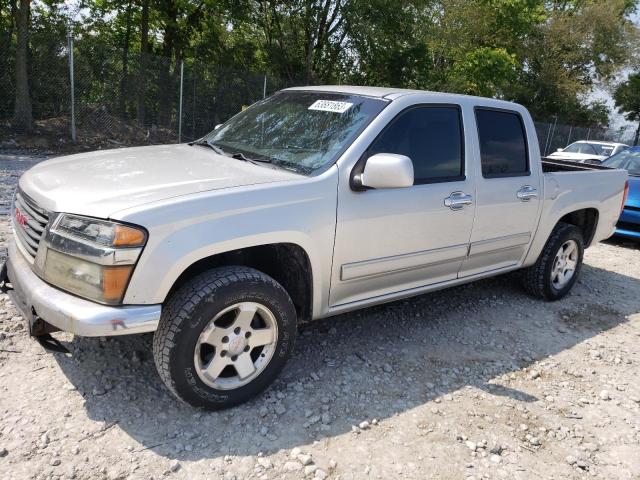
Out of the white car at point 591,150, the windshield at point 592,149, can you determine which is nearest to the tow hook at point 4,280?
the white car at point 591,150

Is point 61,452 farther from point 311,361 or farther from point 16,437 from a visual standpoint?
point 311,361

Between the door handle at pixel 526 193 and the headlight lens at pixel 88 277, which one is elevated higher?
the door handle at pixel 526 193

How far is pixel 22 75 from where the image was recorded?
1206 cm

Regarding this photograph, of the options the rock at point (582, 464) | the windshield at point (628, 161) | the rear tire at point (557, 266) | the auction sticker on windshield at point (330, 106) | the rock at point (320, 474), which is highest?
the auction sticker on windshield at point (330, 106)

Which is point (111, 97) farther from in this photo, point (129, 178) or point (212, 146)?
point (129, 178)

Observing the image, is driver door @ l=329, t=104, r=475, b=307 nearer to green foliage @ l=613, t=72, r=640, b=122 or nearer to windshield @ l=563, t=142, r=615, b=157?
windshield @ l=563, t=142, r=615, b=157

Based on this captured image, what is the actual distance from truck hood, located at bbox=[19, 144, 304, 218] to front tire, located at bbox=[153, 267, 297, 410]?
499mm

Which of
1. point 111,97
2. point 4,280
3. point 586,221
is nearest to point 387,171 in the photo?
point 4,280

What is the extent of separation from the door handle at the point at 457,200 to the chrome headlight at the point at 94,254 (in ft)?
7.08

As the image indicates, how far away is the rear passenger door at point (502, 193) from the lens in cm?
410

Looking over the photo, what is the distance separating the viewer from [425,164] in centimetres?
371

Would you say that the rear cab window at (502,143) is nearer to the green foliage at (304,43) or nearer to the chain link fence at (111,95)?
the chain link fence at (111,95)

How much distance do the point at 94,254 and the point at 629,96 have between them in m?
39.6

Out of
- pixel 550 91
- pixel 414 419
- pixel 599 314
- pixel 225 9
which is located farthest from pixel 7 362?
pixel 550 91
